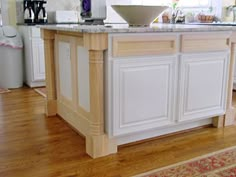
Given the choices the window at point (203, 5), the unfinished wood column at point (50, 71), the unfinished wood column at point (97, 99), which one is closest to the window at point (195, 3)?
the window at point (203, 5)

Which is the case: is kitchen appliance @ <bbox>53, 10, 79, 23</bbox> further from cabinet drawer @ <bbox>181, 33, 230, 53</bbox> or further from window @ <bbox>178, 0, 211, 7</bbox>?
cabinet drawer @ <bbox>181, 33, 230, 53</bbox>

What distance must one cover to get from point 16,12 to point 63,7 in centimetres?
78

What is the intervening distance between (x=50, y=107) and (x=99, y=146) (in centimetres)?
110

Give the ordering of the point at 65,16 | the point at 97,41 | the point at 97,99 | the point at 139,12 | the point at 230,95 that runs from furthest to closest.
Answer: the point at 65,16
the point at 230,95
the point at 139,12
the point at 97,99
the point at 97,41

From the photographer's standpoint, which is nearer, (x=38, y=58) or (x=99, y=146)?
(x=99, y=146)

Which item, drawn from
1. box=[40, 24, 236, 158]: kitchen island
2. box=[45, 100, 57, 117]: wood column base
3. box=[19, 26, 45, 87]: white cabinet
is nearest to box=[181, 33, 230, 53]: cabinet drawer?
box=[40, 24, 236, 158]: kitchen island

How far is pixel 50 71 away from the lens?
3.04 m

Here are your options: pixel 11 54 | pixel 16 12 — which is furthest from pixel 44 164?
pixel 16 12

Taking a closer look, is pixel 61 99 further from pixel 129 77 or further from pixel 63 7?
pixel 63 7

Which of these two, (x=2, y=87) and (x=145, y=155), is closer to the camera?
(x=145, y=155)

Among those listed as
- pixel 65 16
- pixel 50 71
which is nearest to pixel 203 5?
pixel 65 16

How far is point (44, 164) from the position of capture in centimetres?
210

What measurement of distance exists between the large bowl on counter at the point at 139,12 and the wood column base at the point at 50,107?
118 cm

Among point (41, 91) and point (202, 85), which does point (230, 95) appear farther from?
point (41, 91)
